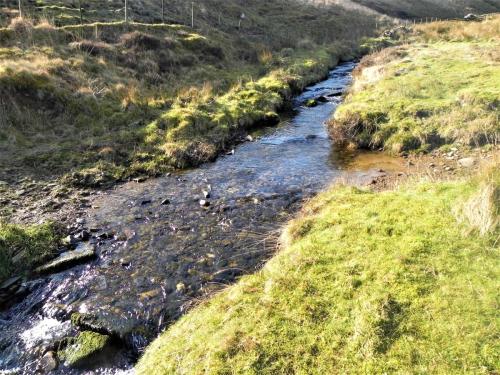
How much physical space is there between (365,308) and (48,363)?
6.97 meters

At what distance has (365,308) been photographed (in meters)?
8.30

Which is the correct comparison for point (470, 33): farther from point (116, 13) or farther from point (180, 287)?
point (180, 287)

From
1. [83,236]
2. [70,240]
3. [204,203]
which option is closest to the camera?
[70,240]

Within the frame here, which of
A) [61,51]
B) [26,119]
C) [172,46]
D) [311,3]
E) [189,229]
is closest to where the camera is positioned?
[189,229]

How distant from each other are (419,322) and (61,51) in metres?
29.5

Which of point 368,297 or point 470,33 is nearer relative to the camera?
point 368,297

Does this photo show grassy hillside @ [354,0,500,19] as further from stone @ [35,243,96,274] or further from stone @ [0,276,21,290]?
stone @ [0,276,21,290]

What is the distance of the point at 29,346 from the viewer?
973 cm

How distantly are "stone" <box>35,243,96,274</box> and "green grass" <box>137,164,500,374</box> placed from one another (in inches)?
180

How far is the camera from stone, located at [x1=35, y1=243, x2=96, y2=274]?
490 inches

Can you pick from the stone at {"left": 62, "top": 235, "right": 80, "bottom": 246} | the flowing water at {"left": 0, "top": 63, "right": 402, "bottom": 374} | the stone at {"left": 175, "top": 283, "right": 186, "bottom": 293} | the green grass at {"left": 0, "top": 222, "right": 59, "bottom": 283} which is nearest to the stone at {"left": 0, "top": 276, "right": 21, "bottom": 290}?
the green grass at {"left": 0, "top": 222, "right": 59, "bottom": 283}

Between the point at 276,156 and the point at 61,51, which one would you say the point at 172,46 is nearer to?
the point at 61,51

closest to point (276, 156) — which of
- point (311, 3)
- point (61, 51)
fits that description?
point (61, 51)

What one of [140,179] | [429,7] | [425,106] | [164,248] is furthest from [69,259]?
[429,7]
